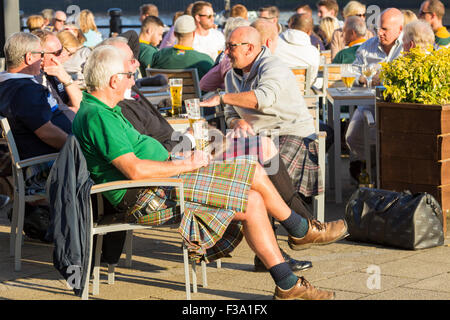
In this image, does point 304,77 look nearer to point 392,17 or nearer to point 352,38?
point 392,17

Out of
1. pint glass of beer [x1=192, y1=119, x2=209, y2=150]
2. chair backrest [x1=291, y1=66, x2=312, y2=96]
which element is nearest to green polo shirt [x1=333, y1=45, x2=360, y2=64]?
chair backrest [x1=291, y1=66, x2=312, y2=96]

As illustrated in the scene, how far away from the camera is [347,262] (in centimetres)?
491


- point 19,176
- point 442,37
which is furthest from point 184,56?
point 19,176

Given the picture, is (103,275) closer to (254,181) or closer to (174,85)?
(254,181)

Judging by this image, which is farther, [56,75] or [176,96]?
[176,96]

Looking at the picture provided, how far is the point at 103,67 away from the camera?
13.9 feet

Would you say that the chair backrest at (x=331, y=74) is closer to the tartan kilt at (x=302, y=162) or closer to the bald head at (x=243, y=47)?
the tartan kilt at (x=302, y=162)

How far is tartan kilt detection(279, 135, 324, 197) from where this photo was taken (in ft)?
18.0

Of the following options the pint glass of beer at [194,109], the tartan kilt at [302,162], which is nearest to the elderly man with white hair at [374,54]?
the tartan kilt at [302,162]

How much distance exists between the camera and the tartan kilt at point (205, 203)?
13.4 ft

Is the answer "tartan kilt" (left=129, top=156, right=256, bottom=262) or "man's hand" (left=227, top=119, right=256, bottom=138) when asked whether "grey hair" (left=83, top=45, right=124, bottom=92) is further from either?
"man's hand" (left=227, top=119, right=256, bottom=138)

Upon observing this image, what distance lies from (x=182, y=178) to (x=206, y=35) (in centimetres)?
663

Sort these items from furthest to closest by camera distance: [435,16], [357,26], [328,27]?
[328,27]
[435,16]
[357,26]

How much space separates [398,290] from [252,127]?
158cm
